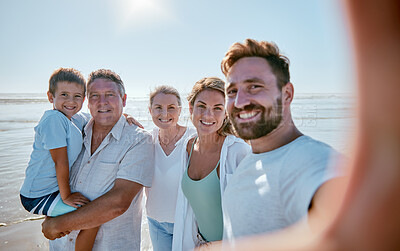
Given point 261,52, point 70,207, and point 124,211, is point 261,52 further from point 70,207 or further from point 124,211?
point 70,207

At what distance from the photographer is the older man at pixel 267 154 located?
1071 millimetres

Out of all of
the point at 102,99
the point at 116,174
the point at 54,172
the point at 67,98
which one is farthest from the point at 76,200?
the point at 67,98

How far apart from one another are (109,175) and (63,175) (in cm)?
63

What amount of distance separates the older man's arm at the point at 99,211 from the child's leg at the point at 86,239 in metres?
0.15

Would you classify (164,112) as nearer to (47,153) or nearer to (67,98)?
(67,98)

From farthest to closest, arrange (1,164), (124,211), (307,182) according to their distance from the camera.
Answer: (1,164) → (124,211) → (307,182)

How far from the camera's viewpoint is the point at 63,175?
279 cm

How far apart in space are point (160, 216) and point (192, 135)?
1218mm

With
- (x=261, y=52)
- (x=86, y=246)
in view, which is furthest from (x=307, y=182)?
(x=86, y=246)

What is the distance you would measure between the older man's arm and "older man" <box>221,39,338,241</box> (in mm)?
1368

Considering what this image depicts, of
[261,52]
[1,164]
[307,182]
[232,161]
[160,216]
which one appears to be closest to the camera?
[307,182]

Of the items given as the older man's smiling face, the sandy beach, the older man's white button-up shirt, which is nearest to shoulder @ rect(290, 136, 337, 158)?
the older man's white button-up shirt

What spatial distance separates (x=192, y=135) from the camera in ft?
10.9

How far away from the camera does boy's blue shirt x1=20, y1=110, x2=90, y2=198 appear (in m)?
2.89
